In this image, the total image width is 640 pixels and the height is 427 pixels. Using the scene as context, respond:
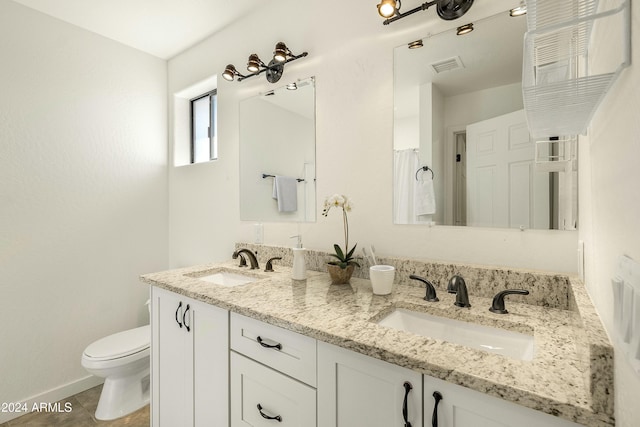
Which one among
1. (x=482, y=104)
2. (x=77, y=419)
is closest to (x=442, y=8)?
(x=482, y=104)

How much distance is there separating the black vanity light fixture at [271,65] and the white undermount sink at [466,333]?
1462mm

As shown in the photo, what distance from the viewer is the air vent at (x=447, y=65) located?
126 cm

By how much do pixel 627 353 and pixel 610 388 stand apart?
17cm

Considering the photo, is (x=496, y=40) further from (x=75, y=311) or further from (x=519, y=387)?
(x=75, y=311)

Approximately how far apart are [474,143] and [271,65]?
49.8 inches

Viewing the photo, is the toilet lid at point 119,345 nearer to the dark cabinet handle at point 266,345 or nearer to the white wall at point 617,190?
the dark cabinet handle at point 266,345

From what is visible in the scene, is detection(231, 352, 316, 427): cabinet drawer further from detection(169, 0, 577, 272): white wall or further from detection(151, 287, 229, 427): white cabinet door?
detection(169, 0, 577, 272): white wall

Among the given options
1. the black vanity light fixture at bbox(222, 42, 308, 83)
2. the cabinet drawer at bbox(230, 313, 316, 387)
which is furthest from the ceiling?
the cabinet drawer at bbox(230, 313, 316, 387)

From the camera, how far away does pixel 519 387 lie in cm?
59

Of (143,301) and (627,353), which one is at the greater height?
(627,353)

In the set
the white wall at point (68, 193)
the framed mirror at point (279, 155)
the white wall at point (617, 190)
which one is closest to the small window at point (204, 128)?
the white wall at point (68, 193)

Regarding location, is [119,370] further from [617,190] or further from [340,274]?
[617,190]

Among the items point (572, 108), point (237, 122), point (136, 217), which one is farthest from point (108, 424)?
point (572, 108)

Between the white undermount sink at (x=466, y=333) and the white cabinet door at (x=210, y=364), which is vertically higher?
the white undermount sink at (x=466, y=333)
